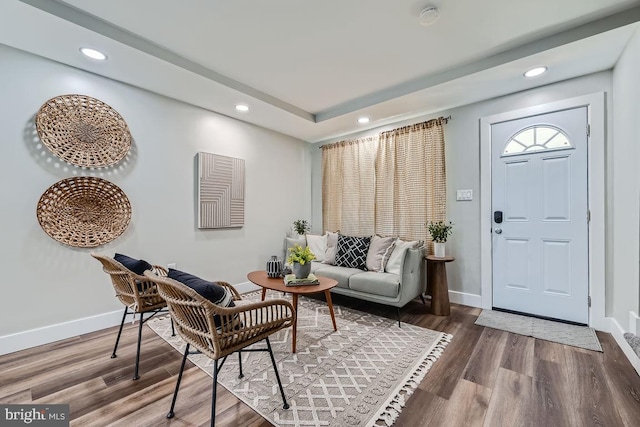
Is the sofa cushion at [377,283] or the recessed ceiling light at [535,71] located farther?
the sofa cushion at [377,283]

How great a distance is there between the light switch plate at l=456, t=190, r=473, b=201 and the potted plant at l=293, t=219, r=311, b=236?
240 cm

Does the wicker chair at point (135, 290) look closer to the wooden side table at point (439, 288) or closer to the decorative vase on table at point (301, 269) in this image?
the decorative vase on table at point (301, 269)

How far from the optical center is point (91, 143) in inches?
102

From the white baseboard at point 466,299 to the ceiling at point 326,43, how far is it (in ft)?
7.63

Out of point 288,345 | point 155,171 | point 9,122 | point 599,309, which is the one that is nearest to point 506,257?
point 599,309

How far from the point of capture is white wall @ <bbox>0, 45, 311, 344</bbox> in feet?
7.42

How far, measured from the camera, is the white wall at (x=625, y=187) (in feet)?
6.64

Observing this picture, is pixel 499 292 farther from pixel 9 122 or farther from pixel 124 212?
pixel 9 122

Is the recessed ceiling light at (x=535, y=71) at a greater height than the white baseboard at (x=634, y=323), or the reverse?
the recessed ceiling light at (x=535, y=71)

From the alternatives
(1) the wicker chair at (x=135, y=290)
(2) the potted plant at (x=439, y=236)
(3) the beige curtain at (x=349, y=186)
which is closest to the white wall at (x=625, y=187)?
(2) the potted plant at (x=439, y=236)

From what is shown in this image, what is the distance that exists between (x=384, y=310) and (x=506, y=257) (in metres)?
1.49

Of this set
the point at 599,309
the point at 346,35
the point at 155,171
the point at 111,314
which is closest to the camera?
the point at 346,35

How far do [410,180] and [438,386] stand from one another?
2511 millimetres

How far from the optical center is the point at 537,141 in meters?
2.88
